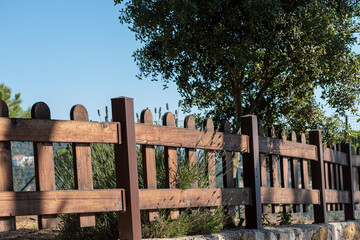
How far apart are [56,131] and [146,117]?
0.92 m

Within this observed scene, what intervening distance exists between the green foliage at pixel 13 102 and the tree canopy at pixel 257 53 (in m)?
16.1

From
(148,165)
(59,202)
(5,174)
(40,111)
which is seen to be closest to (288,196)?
(148,165)

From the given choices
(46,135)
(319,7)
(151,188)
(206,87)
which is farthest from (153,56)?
(46,135)

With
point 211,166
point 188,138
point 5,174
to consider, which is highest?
point 188,138

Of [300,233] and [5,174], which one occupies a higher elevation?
[5,174]

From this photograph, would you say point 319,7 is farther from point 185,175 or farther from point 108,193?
point 108,193

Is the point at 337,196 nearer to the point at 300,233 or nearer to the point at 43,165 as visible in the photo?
the point at 300,233

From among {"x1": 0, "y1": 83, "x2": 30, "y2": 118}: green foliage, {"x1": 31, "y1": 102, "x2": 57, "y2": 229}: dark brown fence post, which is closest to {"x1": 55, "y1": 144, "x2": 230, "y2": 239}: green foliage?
{"x1": 31, "y1": 102, "x2": 57, "y2": 229}: dark brown fence post

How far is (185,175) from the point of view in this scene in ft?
14.7

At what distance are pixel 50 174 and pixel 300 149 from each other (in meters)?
4.35

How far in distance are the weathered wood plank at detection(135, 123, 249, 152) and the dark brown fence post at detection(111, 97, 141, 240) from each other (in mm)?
150

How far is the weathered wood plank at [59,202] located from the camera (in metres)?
3.27

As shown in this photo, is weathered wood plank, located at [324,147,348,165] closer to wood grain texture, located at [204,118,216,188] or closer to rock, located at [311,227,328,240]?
rock, located at [311,227,328,240]

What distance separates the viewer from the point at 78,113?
370cm
